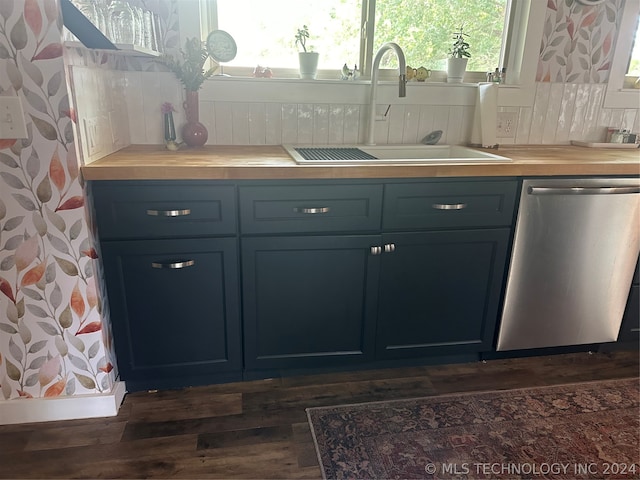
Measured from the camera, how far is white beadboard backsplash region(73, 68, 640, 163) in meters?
2.06

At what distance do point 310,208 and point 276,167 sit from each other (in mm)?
205

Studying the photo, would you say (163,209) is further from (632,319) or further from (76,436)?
(632,319)

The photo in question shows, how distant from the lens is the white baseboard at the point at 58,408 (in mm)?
1683

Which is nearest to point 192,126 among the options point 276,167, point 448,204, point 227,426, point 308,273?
point 276,167

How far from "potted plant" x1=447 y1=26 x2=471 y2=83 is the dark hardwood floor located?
57.6 inches

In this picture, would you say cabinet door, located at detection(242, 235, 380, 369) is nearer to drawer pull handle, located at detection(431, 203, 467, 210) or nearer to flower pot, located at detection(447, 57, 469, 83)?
drawer pull handle, located at detection(431, 203, 467, 210)

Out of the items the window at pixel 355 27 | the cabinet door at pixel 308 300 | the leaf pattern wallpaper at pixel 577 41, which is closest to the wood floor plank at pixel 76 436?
the cabinet door at pixel 308 300

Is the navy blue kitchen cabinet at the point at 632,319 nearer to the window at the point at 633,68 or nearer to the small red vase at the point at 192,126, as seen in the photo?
the window at the point at 633,68

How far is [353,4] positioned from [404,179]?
1.07 m

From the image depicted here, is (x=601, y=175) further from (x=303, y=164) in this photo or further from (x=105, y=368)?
(x=105, y=368)

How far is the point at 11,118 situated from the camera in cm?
140

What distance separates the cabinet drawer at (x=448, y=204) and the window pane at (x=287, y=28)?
94cm

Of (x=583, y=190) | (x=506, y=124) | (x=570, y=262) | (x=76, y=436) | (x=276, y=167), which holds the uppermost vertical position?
(x=506, y=124)

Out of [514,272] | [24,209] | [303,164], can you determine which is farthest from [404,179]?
[24,209]
